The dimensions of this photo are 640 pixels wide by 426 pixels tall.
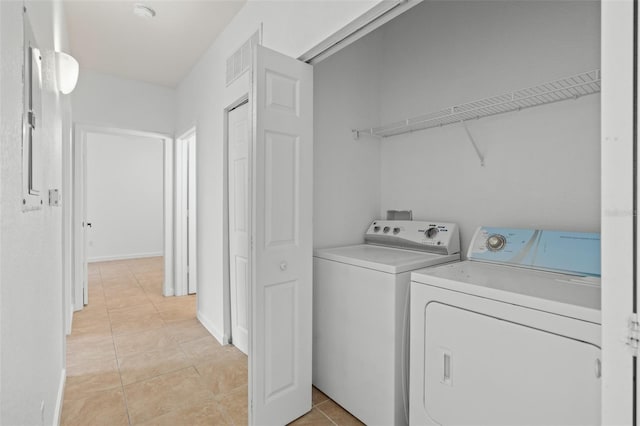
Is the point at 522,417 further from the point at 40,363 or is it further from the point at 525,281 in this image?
the point at 40,363

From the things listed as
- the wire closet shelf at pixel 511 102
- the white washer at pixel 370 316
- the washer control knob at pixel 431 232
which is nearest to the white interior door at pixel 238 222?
the white washer at pixel 370 316

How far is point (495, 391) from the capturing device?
4.17ft

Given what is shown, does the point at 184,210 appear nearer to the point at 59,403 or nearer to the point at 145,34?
the point at 145,34

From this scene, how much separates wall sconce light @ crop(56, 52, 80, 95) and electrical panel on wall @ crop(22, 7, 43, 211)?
96 cm

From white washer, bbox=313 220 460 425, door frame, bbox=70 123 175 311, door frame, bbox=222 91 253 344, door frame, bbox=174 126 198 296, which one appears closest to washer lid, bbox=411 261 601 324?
white washer, bbox=313 220 460 425

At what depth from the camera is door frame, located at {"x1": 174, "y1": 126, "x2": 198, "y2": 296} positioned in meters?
4.08

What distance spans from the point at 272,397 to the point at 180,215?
2.92 m

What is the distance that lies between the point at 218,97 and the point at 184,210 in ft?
5.53

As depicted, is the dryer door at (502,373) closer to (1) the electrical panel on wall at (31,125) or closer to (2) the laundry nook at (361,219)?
(2) the laundry nook at (361,219)

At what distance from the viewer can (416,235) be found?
7.09ft

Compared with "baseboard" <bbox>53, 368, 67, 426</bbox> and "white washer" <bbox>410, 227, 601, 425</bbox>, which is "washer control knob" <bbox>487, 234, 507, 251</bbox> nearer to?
"white washer" <bbox>410, 227, 601, 425</bbox>

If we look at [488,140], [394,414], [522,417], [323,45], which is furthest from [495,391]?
[323,45]

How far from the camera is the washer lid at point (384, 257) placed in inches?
66.9
